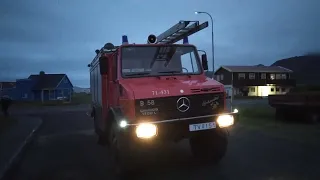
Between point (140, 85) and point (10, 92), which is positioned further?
point (10, 92)

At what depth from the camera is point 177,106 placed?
6395 millimetres

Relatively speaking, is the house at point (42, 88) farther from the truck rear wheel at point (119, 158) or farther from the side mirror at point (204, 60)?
the truck rear wheel at point (119, 158)

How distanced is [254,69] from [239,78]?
4672mm

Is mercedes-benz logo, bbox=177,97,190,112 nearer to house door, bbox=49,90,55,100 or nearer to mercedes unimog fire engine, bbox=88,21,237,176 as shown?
mercedes unimog fire engine, bbox=88,21,237,176

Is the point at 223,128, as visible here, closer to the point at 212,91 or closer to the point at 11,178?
the point at 212,91

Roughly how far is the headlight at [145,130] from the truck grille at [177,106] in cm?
21

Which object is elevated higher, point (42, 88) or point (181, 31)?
point (181, 31)

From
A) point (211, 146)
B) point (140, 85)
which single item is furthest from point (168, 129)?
point (211, 146)

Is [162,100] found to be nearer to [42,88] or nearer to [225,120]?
[225,120]

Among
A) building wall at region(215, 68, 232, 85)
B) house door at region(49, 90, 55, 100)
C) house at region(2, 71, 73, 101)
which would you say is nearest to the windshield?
building wall at region(215, 68, 232, 85)

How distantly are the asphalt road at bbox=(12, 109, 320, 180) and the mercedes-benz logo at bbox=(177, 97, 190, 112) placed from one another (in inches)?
50.8

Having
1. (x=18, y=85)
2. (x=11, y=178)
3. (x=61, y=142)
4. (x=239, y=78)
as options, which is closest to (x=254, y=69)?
(x=239, y=78)

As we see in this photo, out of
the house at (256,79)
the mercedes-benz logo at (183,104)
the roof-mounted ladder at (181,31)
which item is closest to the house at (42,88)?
the house at (256,79)

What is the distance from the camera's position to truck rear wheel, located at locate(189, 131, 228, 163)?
7.10 meters
